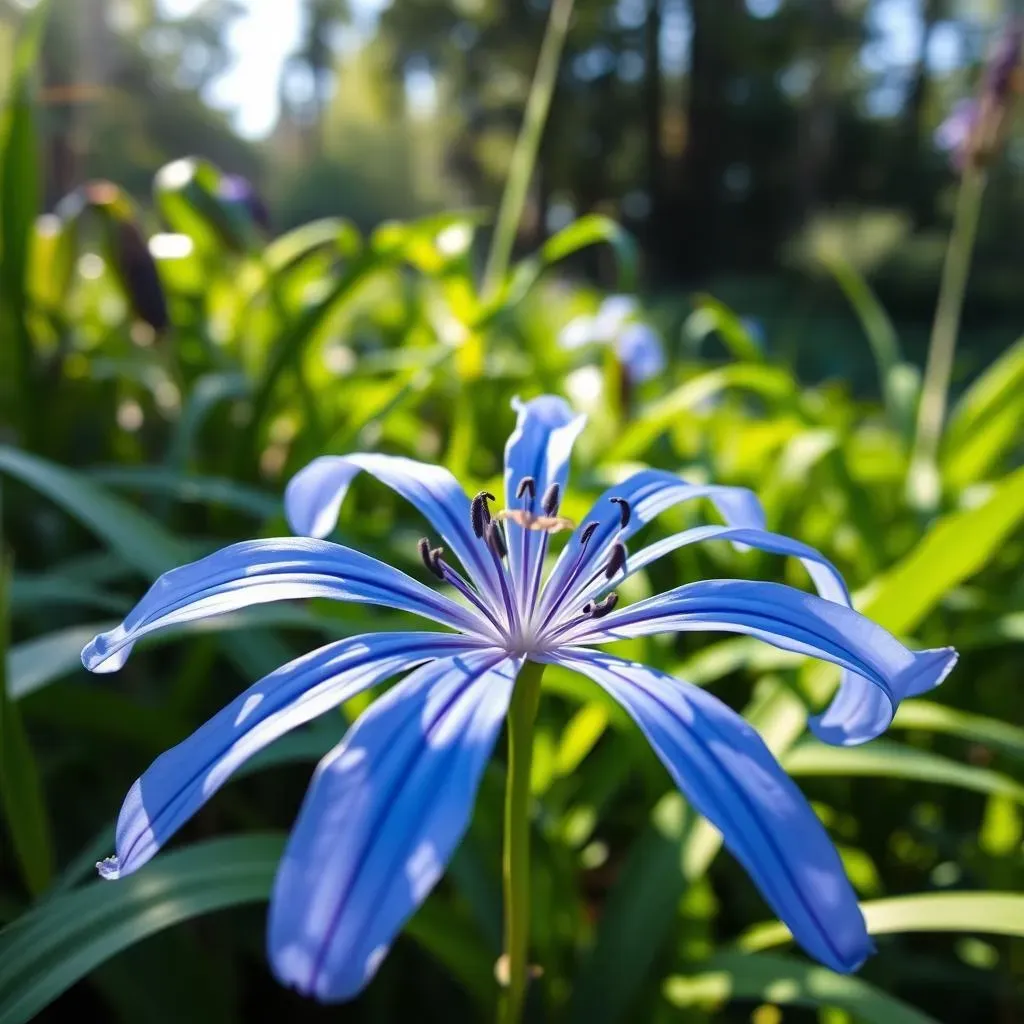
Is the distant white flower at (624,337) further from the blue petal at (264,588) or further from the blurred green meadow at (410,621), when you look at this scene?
the blue petal at (264,588)

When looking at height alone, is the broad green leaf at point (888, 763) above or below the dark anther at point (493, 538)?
below

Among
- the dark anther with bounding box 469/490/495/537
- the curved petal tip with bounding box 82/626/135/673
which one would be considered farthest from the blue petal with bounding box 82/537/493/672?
the dark anther with bounding box 469/490/495/537

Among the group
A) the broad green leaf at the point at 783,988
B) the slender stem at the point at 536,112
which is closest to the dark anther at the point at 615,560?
the broad green leaf at the point at 783,988

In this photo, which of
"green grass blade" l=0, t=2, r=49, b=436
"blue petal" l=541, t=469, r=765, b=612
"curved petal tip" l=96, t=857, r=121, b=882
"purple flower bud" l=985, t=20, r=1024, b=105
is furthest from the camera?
"purple flower bud" l=985, t=20, r=1024, b=105

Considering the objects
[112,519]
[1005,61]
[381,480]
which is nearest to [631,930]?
[381,480]

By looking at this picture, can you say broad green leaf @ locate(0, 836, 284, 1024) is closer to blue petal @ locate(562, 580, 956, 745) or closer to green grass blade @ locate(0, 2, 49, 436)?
blue petal @ locate(562, 580, 956, 745)

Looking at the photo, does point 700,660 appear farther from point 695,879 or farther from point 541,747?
point 695,879
